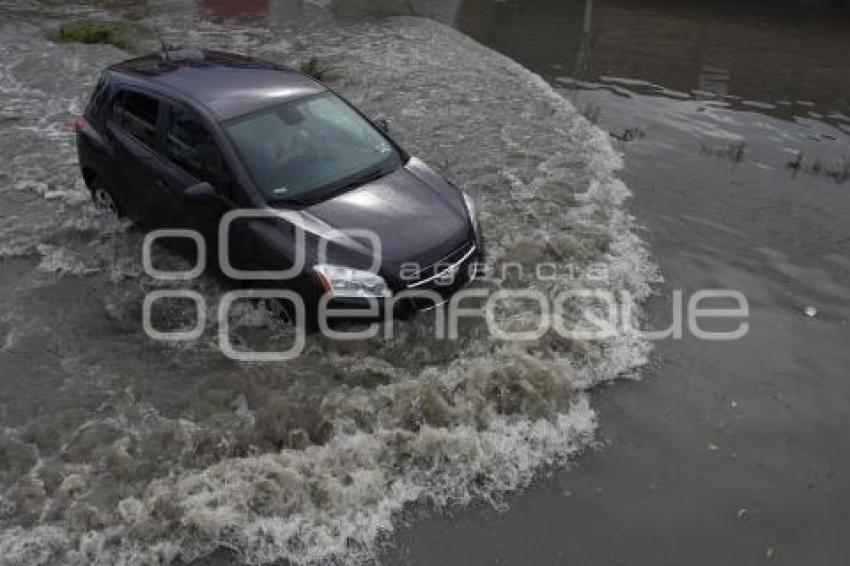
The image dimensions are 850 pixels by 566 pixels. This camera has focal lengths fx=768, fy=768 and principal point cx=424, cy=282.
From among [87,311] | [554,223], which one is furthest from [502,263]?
[87,311]

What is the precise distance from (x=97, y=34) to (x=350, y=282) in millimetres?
13423

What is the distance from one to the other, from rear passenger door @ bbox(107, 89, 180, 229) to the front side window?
20 centimetres

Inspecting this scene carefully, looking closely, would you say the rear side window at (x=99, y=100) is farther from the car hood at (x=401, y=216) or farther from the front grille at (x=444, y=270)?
the front grille at (x=444, y=270)

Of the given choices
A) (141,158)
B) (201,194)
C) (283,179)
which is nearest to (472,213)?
(283,179)

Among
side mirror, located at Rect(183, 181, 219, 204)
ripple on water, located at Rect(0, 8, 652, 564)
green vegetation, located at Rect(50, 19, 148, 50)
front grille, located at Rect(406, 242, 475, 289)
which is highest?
side mirror, located at Rect(183, 181, 219, 204)

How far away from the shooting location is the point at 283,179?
6406mm

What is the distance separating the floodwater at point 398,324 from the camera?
5066 mm

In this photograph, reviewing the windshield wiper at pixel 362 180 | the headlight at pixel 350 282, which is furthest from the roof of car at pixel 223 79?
the headlight at pixel 350 282

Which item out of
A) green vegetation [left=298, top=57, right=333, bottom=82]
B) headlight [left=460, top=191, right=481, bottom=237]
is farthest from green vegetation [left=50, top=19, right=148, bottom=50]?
headlight [left=460, top=191, right=481, bottom=237]

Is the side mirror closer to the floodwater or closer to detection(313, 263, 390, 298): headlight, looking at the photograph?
the floodwater

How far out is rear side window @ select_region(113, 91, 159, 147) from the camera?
279 inches

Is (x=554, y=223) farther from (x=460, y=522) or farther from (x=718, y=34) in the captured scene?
(x=718, y=34)

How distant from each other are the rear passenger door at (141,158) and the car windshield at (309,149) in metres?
1.00

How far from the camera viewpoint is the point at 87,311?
7.20m
